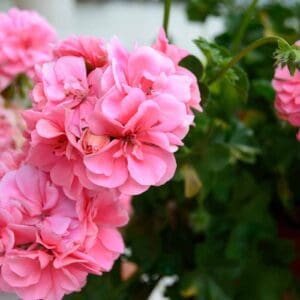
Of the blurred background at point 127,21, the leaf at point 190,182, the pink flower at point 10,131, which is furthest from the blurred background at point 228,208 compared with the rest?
the blurred background at point 127,21

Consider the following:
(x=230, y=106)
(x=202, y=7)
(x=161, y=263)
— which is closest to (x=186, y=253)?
(x=161, y=263)

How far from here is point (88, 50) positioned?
0.36m

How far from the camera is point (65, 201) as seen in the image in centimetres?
34

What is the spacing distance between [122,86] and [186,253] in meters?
0.34

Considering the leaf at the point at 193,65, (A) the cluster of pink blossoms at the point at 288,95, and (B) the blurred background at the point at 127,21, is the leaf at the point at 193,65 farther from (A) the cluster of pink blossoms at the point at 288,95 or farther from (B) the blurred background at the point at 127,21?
(B) the blurred background at the point at 127,21

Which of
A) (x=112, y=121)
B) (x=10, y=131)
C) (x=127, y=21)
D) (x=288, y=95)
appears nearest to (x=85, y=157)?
(x=112, y=121)

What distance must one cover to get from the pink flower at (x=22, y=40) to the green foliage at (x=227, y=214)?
149mm

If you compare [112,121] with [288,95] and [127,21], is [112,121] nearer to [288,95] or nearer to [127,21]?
[288,95]

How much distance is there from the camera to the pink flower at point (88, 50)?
353mm

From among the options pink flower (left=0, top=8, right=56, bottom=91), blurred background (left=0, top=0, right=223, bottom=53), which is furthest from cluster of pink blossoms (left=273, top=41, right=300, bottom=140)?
blurred background (left=0, top=0, right=223, bottom=53)

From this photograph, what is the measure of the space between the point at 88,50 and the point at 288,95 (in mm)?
127

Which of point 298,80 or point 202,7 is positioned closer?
point 298,80

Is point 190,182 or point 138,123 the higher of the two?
point 138,123

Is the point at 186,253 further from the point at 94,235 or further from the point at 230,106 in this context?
the point at 94,235
